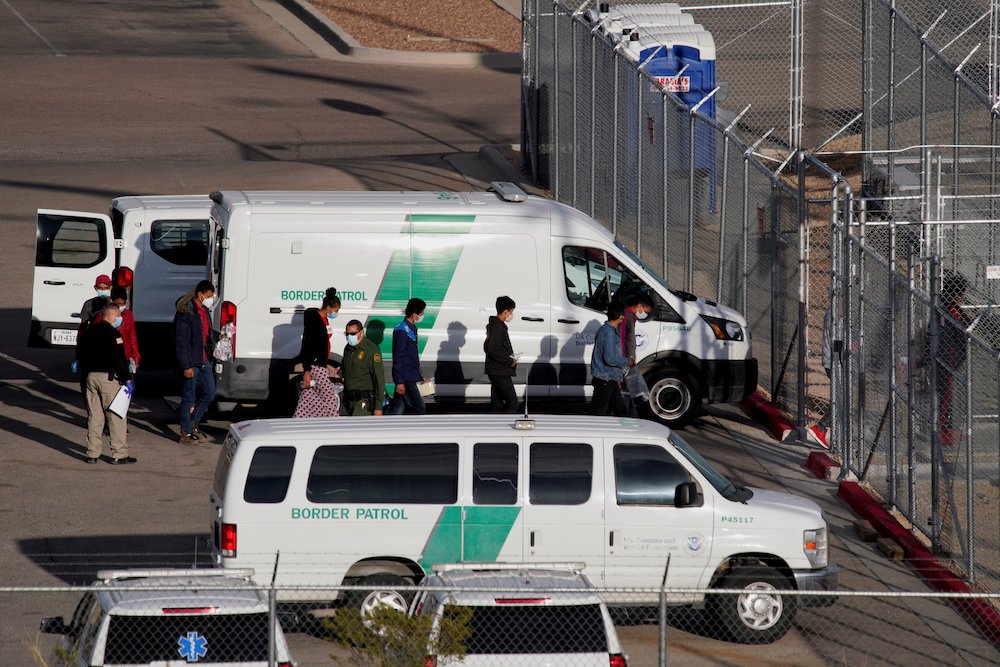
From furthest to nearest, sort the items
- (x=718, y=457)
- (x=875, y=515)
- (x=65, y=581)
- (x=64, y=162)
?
1. (x=64, y=162)
2. (x=718, y=457)
3. (x=875, y=515)
4. (x=65, y=581)

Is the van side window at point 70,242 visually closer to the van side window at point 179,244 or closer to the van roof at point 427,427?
the van side window at point 179,244

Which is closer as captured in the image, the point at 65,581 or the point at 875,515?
the point at 65,581

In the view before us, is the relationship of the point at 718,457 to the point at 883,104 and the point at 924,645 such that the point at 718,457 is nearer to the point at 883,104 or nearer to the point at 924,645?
the point at 924,645

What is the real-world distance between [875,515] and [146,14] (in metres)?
34.7

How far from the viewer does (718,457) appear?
1491cm

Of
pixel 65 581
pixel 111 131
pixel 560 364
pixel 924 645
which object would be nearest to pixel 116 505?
pixel 65 581

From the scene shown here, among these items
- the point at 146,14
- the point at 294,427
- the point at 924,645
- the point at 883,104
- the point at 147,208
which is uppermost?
the point at 146,14

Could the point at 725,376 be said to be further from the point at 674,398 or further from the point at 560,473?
the point at 560,473

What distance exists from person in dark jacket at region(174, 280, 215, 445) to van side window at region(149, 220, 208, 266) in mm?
2042

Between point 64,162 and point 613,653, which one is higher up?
point 64,162

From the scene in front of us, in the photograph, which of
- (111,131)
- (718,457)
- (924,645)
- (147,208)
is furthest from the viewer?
(111,131)

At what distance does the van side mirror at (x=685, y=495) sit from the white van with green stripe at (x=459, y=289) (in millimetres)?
5582

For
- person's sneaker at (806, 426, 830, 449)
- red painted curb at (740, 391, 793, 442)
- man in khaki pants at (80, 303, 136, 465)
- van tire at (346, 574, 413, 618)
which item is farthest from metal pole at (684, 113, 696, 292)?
van tire at (346, 574, 413, 618)

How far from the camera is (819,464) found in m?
14.5
